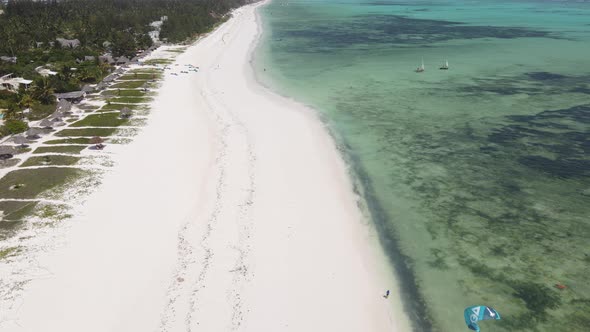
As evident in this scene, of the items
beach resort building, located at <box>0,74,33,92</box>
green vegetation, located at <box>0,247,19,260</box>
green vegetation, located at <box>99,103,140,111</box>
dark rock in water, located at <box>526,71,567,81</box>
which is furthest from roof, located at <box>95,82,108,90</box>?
dark rock in water, located at <box>526,71,567,81</box>

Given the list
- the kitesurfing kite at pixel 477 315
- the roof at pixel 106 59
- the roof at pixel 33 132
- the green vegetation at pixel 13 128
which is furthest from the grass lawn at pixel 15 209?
the roof at pixel 106 59

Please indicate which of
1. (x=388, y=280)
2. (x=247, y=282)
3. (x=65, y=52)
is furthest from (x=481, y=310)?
(x=65, y=52)

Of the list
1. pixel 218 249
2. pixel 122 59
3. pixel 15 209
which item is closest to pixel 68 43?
pixel 122 59

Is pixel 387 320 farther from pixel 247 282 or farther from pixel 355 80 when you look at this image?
pixel 355 80

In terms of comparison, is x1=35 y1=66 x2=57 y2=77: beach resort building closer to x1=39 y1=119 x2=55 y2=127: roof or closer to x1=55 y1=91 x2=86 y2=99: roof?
x1=55 y1=91 x2=86 y2=99: roof

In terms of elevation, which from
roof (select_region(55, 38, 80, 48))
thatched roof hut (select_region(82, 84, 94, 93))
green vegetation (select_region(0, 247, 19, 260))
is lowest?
green vegetation (select_region(0, 247, 19, 260))

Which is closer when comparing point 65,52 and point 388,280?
point 388,280

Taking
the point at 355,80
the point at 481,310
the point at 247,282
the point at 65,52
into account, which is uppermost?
the point at 65,52
